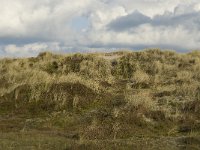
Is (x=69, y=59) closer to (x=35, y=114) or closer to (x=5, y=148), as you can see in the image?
(x=35, y=114)

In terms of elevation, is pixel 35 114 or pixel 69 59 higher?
pixel 69 59

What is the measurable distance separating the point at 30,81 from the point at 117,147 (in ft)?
53.1

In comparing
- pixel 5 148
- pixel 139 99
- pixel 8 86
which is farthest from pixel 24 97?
pixel 5 148

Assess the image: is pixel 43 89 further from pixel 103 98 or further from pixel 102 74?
pixel 102 74

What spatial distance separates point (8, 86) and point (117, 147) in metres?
17.2

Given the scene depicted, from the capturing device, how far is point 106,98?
2942cm

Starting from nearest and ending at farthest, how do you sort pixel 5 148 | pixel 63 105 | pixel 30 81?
pixel 5 148, pixel 63 105, pixel 30 81

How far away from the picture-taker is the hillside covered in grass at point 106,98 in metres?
21.6

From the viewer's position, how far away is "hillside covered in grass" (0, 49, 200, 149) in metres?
21.6

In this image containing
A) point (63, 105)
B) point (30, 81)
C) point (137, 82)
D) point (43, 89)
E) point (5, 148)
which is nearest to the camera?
point (5, 148)

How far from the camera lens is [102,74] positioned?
3775 cm

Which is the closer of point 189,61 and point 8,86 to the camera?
point 8,86

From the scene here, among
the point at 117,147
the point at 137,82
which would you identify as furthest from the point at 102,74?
the point at 117,147

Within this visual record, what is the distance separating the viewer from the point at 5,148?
55.3ft
